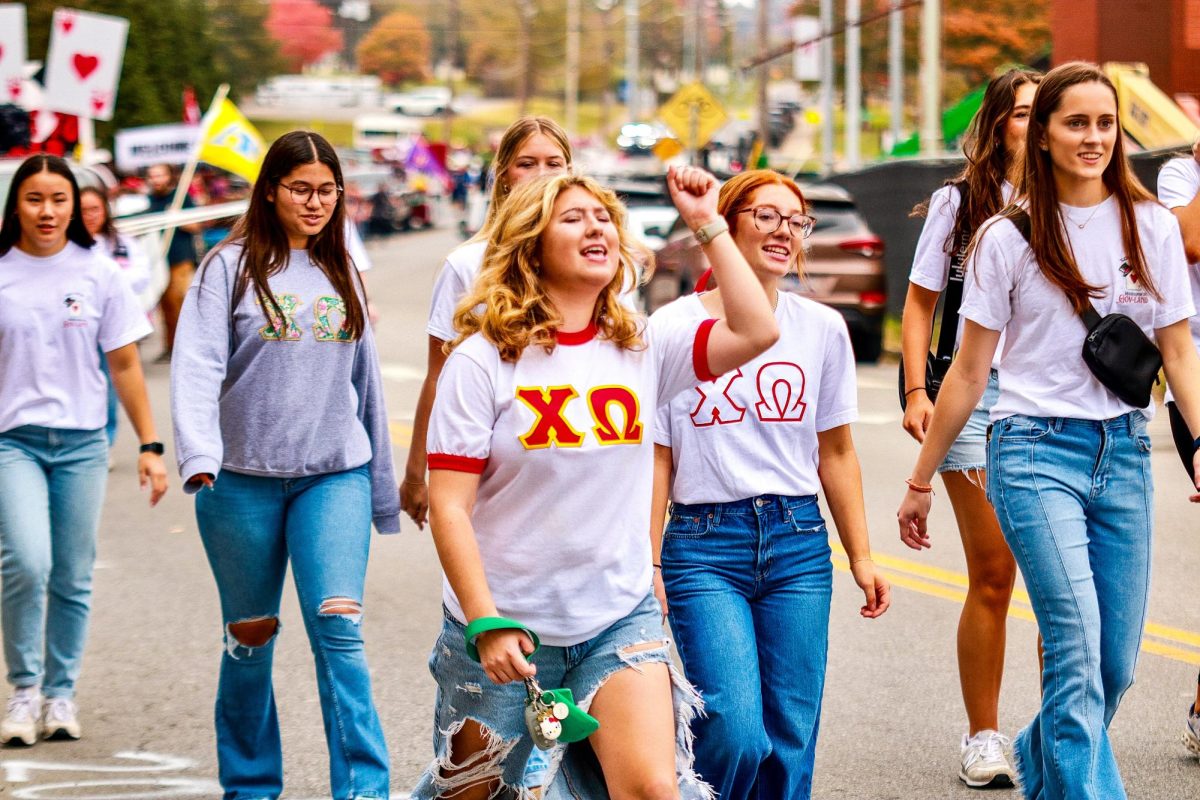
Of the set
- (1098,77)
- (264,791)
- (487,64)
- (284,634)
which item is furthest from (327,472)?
(487,64)

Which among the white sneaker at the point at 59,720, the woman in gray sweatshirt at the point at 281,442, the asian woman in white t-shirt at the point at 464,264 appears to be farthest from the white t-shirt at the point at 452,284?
the white sneaker at the point at 59,720

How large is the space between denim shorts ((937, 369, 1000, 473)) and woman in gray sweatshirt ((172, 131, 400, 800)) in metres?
1.71

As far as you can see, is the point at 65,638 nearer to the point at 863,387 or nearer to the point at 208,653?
the point at 208,653

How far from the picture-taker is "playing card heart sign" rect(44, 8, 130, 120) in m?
17.9

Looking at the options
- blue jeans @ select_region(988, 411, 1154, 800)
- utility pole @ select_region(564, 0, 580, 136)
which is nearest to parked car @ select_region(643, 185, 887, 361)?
blue jeans @ select_region(988, 411, 1154, 800)

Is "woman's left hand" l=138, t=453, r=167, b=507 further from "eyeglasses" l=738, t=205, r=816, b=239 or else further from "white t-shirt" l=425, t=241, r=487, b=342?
"eyeglasses" l=738, t=205, r=816, b=239

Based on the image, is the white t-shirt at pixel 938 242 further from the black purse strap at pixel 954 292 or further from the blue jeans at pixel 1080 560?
the blue jeans at pixel 1080 560

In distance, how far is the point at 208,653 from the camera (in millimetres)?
7230

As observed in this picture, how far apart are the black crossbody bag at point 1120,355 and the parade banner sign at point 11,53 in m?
17.5

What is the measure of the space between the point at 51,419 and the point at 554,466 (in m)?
2.78

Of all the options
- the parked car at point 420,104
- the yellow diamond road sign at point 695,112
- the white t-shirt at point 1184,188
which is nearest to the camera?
the white t-shirt at point 1184,188

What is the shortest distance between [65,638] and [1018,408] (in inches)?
135

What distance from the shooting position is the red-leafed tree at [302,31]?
13173cm

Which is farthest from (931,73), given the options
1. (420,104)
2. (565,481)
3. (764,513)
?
(420,104)
